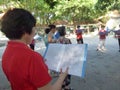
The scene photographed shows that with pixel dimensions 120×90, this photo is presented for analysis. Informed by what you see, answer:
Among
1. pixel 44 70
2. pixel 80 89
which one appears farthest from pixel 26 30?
pixel 80 89

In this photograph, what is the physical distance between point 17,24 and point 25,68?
0.33 m

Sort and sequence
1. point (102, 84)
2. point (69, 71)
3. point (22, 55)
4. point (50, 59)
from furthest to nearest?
point (102, 84), point (50, 59), point (69, 71), point (22, 55)

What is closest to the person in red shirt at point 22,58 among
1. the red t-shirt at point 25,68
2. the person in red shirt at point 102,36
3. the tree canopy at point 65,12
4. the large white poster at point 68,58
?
the red t-shirt at point 25,68

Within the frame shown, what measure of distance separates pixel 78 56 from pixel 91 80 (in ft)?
23.6

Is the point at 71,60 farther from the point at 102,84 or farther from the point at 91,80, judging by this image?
the point at 91,80

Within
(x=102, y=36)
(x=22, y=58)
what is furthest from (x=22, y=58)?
(x=102, y=36)

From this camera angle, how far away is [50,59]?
11.5 feet

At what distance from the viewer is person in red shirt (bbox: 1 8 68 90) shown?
2586 millimetres

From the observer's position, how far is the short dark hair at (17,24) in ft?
8.83

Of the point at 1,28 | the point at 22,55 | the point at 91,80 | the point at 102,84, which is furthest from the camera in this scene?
the point at 91,80

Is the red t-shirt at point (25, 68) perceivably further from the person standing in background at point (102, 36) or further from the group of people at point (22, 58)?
the person standing in background at point (102, 36)

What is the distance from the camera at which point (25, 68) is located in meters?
2.59

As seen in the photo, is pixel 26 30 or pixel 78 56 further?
pixel 78 56

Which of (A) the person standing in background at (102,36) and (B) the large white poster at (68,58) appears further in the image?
(A) the person standing in background at (102,36)
